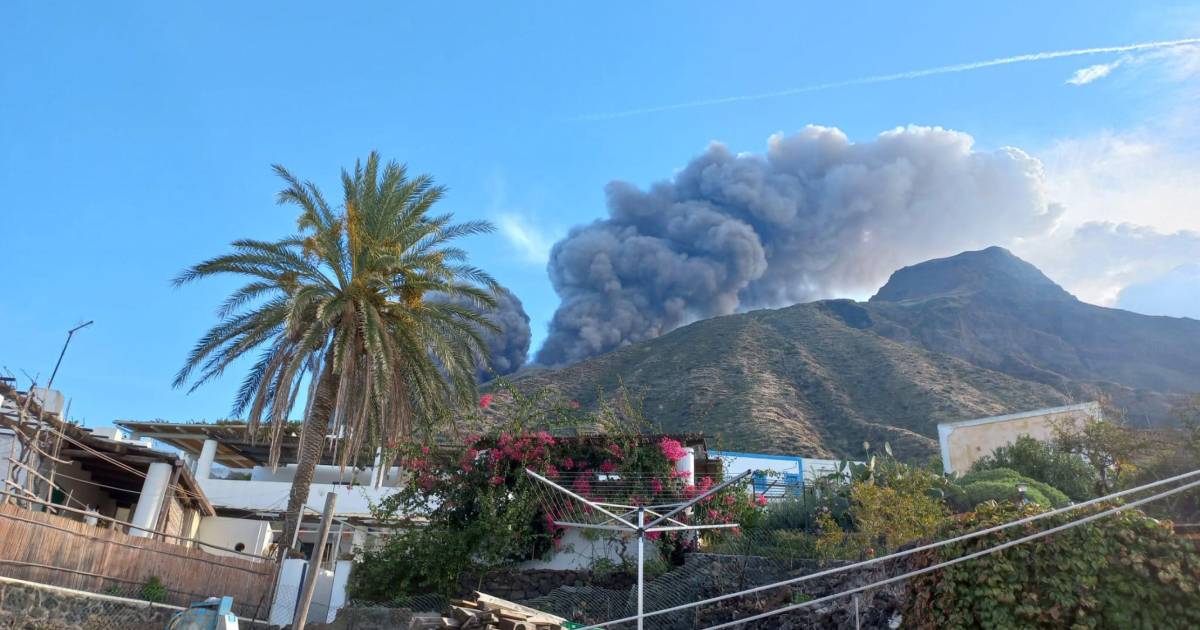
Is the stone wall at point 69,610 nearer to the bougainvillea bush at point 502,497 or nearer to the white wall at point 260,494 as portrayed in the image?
the bougainvillea bush at point 502,497

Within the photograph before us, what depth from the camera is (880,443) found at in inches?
1976

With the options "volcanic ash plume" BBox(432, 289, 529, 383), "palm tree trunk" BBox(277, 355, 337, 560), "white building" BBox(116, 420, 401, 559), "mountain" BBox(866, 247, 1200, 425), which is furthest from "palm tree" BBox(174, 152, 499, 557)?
"volcanic ash plume" BBox(432, 289, 529, 383)

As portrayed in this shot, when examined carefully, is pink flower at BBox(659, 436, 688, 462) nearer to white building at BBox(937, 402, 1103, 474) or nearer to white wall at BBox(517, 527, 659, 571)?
white wall at BBox(517, 527, 659, 571)

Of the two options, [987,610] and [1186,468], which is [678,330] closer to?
[1186,468]

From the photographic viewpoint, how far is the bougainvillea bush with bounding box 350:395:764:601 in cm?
1748

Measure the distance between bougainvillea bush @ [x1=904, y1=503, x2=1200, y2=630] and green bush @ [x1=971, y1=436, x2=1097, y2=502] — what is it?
15.5 m

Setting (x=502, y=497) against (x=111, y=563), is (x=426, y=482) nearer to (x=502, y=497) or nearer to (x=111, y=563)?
(x=502, y=497)

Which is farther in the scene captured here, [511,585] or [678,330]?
[678,330]

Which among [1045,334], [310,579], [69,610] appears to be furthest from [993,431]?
[1045,334]

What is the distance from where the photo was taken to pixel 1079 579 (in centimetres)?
716

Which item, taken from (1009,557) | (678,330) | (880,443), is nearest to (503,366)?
(678,330)

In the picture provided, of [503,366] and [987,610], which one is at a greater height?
[503,366]

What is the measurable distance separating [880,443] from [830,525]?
1492 inches

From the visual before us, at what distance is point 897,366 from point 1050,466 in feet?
146
